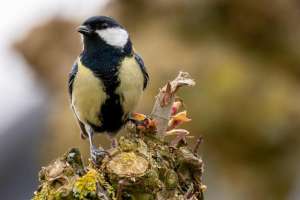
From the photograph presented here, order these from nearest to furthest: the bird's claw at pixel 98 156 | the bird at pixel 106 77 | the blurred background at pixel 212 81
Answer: the bird's claw at pixel 98 156 → the bird at pixel 106 77 → the blurred background at pixel 212 81

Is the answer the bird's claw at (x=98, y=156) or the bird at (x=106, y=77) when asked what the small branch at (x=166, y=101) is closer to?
the bird's claw at (x=98, y=156)

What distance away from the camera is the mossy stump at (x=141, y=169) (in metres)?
2.82

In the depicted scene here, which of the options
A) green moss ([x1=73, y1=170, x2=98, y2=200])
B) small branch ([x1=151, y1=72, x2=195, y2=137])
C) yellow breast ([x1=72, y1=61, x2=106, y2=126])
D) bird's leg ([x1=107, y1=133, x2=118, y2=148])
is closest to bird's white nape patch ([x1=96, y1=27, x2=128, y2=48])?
yellow breast ([x1=72, y1=61, x2=106, y2=126])

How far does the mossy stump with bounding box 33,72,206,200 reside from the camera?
2816 mm

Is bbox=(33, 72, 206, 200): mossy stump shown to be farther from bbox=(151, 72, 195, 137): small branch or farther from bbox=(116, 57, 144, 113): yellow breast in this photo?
bbox=(116, 57, 144, 113): yellow breast

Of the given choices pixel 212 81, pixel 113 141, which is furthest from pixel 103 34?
pixel 212 81

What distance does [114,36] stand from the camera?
391 centimetres

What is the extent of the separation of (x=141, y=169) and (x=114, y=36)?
44.5 inches

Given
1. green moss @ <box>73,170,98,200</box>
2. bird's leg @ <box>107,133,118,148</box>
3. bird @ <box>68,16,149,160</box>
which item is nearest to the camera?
green moss @ <box>73,170,98,200</box>

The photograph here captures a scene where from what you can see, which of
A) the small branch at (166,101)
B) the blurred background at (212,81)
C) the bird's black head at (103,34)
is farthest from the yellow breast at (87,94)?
the blurred background at (212,81)

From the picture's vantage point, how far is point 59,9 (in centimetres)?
838

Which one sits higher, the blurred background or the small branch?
the small branch

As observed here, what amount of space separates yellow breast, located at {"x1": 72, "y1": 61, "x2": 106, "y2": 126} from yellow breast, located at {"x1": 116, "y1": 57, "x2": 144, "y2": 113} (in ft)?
0.28

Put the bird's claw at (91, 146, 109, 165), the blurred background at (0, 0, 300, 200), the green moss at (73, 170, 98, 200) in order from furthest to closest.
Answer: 1. the blurred background at (0, 0, 300, 200)
2. the bird's claw at (91, 146, 109, 165)
3. the green moss at (73, 170, 98, 200)
